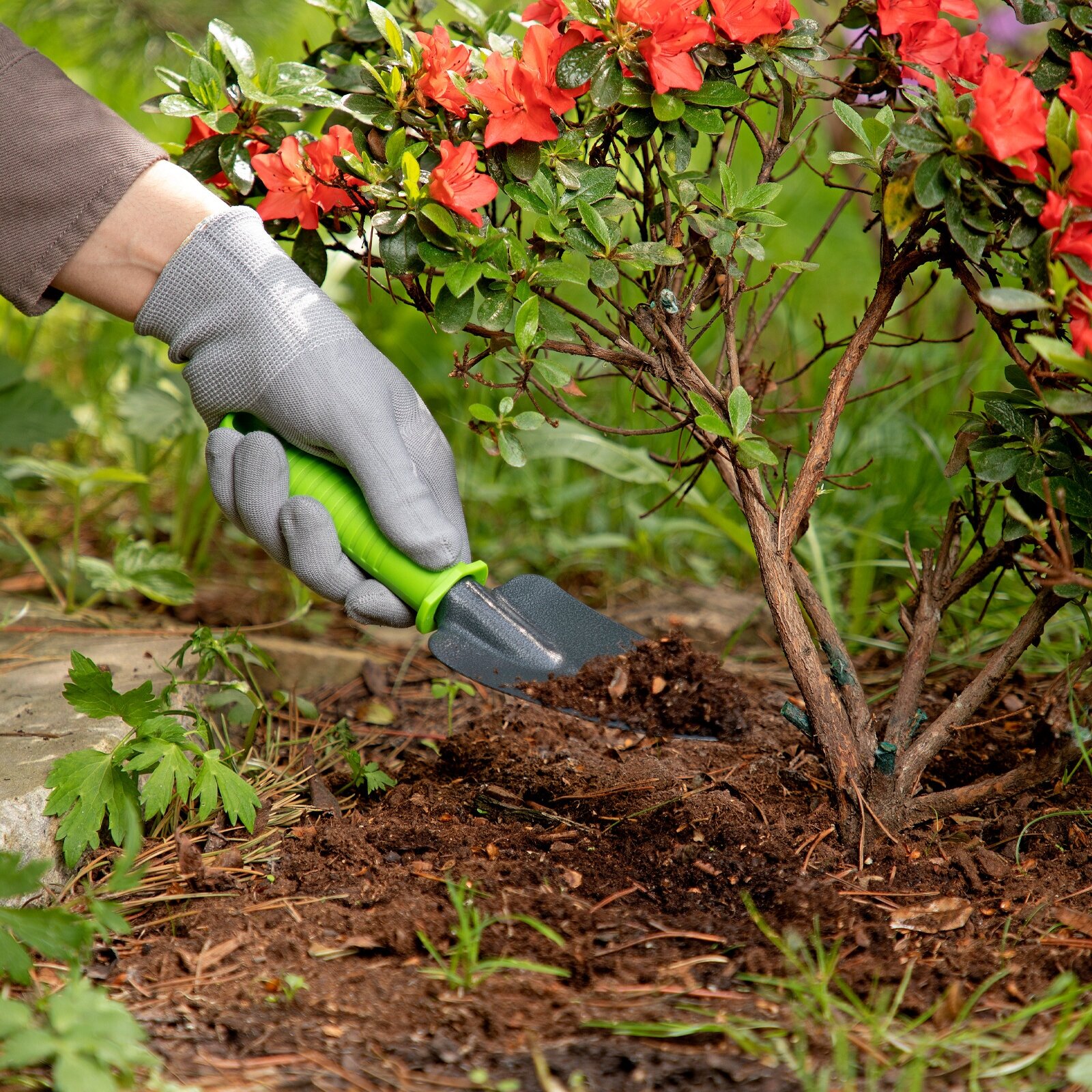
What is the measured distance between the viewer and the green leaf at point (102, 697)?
1.46 meters

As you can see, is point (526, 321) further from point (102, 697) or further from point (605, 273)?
point (102, 697)

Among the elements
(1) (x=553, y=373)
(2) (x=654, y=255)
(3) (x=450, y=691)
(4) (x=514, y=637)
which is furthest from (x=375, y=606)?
(2) (x=654, y=255)

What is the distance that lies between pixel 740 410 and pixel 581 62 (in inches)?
19.2

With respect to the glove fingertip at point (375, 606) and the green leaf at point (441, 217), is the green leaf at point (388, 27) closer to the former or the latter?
the green leaf at point (441, 217)

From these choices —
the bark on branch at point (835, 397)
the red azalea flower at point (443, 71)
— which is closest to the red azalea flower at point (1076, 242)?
the bark on branch at point (835, 397)

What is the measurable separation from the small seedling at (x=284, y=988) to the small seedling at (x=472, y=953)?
14cm

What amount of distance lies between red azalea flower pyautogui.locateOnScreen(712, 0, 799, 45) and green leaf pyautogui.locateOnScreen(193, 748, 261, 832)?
1219mm

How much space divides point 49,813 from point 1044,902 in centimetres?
135

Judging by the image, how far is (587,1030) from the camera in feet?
3.70

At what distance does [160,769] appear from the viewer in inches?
56.6

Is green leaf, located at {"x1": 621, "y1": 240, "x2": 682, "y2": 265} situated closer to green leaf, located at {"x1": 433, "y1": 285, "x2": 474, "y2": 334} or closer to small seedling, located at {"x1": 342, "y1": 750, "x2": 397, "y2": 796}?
green leaf, located at {"x1": 433, "y1": 285, "x2": 474, "y2": 334}

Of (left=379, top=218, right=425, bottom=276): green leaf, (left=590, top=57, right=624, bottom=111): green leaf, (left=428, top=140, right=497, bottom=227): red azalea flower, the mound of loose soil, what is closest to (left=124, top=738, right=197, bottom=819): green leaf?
the mound of loose soil

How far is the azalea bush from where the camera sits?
4.07ft

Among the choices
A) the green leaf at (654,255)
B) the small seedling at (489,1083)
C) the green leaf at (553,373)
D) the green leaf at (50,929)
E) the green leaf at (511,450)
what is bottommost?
the green leaf at (50,929)
